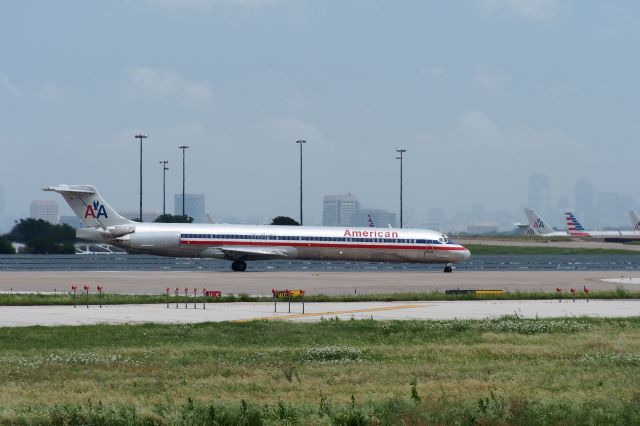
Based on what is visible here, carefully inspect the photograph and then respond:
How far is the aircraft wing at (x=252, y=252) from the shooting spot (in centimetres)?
6869

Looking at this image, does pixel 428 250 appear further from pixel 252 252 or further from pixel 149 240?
pixel 149 240

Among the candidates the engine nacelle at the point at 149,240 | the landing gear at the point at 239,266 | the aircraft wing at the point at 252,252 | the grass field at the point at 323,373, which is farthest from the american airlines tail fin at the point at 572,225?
the grass field at the point at 323,373

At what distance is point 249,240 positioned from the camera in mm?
69250

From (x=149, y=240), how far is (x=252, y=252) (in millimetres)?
7135

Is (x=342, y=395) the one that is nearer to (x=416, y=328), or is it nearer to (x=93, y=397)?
(x=93, y=397)

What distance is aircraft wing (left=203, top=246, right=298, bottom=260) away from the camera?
68688 millimetres

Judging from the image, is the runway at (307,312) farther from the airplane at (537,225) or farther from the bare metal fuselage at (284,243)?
the airplane at (537,225)

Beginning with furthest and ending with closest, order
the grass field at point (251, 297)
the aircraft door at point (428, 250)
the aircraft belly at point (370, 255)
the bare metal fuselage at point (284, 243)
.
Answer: the aircraft door at point (428, 250) → the aircraft belly at point (370, 255) → the bare metal fuselage at point (284, 243) → the grass field at point (251, 297)

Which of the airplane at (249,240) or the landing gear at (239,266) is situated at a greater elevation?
the airplane at (249,240)

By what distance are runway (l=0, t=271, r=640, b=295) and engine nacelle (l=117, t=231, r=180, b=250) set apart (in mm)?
4372

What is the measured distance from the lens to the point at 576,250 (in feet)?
400

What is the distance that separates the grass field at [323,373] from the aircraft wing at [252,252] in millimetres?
38939

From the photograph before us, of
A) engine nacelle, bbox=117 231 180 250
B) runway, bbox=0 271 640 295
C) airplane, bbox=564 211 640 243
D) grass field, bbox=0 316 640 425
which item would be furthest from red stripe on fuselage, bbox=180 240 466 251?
airplane, bbox=564 211 640 243

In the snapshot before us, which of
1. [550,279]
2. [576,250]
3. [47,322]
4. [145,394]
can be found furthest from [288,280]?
[576,250]
